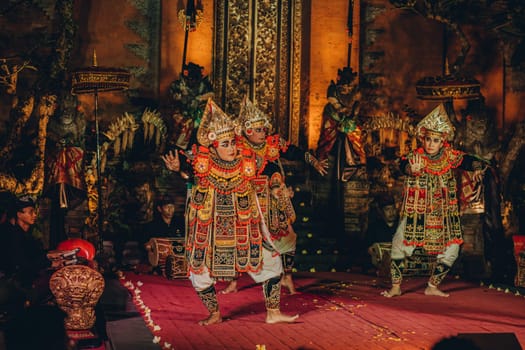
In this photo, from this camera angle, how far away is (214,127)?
25.8 feet

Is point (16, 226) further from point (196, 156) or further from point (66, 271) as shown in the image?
point (196, 156)

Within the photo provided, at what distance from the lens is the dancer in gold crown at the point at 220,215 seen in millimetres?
7852

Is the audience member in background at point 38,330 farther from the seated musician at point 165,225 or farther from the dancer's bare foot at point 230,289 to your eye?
the seated musician at point 165,225

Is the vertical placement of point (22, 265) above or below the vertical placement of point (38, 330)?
above

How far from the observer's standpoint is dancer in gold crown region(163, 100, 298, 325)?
785 centimetres

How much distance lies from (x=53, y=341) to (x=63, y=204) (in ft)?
18.9

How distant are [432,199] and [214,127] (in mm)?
3179

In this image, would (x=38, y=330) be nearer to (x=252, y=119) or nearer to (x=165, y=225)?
(x=252, y=119)

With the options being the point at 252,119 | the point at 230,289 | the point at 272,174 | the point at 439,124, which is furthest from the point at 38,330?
the point at 439,124

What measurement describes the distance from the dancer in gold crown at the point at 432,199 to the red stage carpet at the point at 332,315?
1.85ft

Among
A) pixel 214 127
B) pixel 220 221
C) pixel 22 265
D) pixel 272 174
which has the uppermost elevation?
pixel 214 127

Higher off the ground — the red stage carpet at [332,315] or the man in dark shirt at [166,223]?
the man in dark shirt at [166,223]

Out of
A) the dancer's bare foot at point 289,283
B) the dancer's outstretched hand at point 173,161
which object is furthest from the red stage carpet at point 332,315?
the dancer's outstretched hand at point 173,161

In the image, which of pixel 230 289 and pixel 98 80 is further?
pixel 98 80
